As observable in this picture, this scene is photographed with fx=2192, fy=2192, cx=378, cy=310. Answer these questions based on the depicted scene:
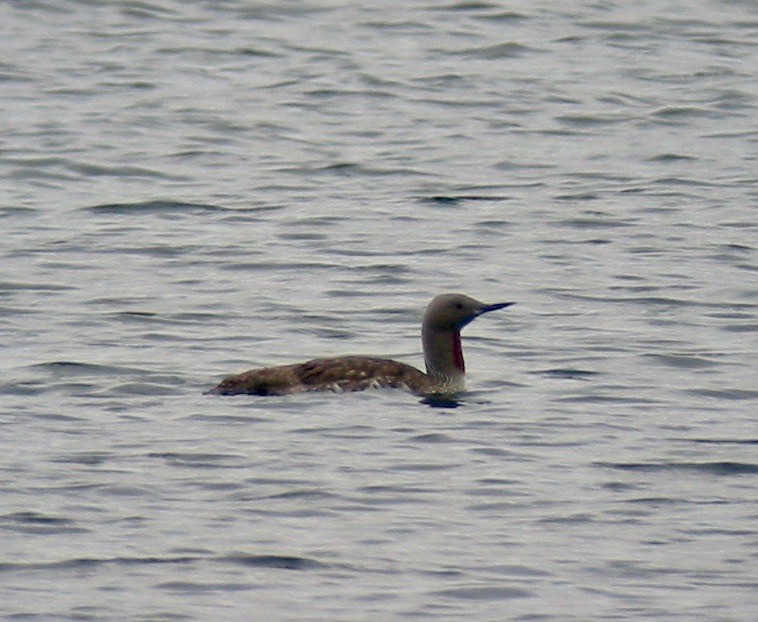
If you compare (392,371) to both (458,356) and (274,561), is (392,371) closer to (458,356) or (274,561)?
(458,356)

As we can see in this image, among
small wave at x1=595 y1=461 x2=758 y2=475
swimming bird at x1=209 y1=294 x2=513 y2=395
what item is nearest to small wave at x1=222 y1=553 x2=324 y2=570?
small wave at x1=595 y1=461 x2=758 y2=475

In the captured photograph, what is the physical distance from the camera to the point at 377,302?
569 inches

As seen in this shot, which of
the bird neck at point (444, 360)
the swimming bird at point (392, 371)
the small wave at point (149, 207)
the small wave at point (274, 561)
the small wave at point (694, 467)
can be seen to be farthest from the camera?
the small wave at point (149, 207)

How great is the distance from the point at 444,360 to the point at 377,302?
2.43m

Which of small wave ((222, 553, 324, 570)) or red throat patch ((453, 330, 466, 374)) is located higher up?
small wave ((222, 553, 324, 570))

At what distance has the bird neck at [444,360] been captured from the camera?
39.5ft

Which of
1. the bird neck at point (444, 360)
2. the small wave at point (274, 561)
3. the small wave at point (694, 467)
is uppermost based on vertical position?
the small wave at point (274, 561)

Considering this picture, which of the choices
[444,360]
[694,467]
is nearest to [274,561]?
[694,467]

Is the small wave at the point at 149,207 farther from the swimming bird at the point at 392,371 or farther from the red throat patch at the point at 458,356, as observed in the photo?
the red throat patch at the point at 458,356

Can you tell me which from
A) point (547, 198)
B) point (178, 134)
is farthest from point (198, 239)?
point (178, 134)

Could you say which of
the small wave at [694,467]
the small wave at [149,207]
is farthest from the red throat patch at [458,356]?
the small wave at [149,207]

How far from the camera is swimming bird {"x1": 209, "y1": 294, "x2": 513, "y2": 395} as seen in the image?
11469mm

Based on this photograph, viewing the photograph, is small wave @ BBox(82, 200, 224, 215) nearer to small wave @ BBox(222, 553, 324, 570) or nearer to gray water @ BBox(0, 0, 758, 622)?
gray water @ BBox(0, 0, 758, 622)

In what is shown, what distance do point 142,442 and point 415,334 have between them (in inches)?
138
